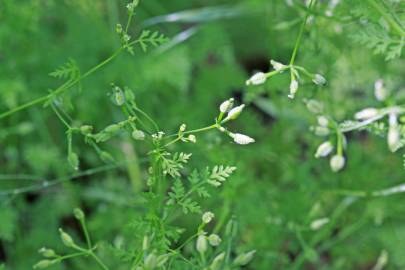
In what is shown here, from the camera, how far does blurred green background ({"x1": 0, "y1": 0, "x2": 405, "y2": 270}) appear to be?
2.02 metres

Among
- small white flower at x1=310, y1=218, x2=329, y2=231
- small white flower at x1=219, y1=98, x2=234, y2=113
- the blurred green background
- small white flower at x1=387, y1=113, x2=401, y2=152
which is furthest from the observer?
the blurred green background

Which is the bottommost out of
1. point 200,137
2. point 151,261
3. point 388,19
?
point 200,137

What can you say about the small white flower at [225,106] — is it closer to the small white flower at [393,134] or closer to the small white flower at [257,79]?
the small white flower at [257,79]

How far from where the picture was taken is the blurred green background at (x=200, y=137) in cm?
202

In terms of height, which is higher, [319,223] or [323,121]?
[323,121]

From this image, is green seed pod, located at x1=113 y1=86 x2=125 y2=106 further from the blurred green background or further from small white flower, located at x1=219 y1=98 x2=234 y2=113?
the blurred green background

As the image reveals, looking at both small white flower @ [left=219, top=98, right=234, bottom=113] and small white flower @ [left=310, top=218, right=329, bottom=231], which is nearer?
small white flower @ [left=219, top=98, right=234, bottom=113]

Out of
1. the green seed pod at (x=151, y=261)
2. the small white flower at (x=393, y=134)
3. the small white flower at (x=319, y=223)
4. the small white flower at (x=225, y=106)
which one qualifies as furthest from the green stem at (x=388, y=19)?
the green seed pod at (x=151, y=261)

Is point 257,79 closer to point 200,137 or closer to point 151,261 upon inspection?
point 151,261

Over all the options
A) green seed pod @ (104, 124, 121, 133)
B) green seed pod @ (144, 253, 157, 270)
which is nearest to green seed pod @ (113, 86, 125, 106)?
green seed pod @ (104, 124, 121, 133)

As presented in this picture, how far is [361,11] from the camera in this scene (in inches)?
50.7

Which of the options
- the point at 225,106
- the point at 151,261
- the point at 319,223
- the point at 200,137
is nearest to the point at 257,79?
the point at 225,106

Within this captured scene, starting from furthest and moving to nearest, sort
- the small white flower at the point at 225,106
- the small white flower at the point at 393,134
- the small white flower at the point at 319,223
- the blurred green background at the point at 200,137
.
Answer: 1. the blurred green background at the point at 200,137
2. the small white flower at the point at 319,223
3. the small white flower at the point at 225,106
4. the small white flower at the point at 393,134

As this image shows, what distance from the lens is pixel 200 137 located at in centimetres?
218
